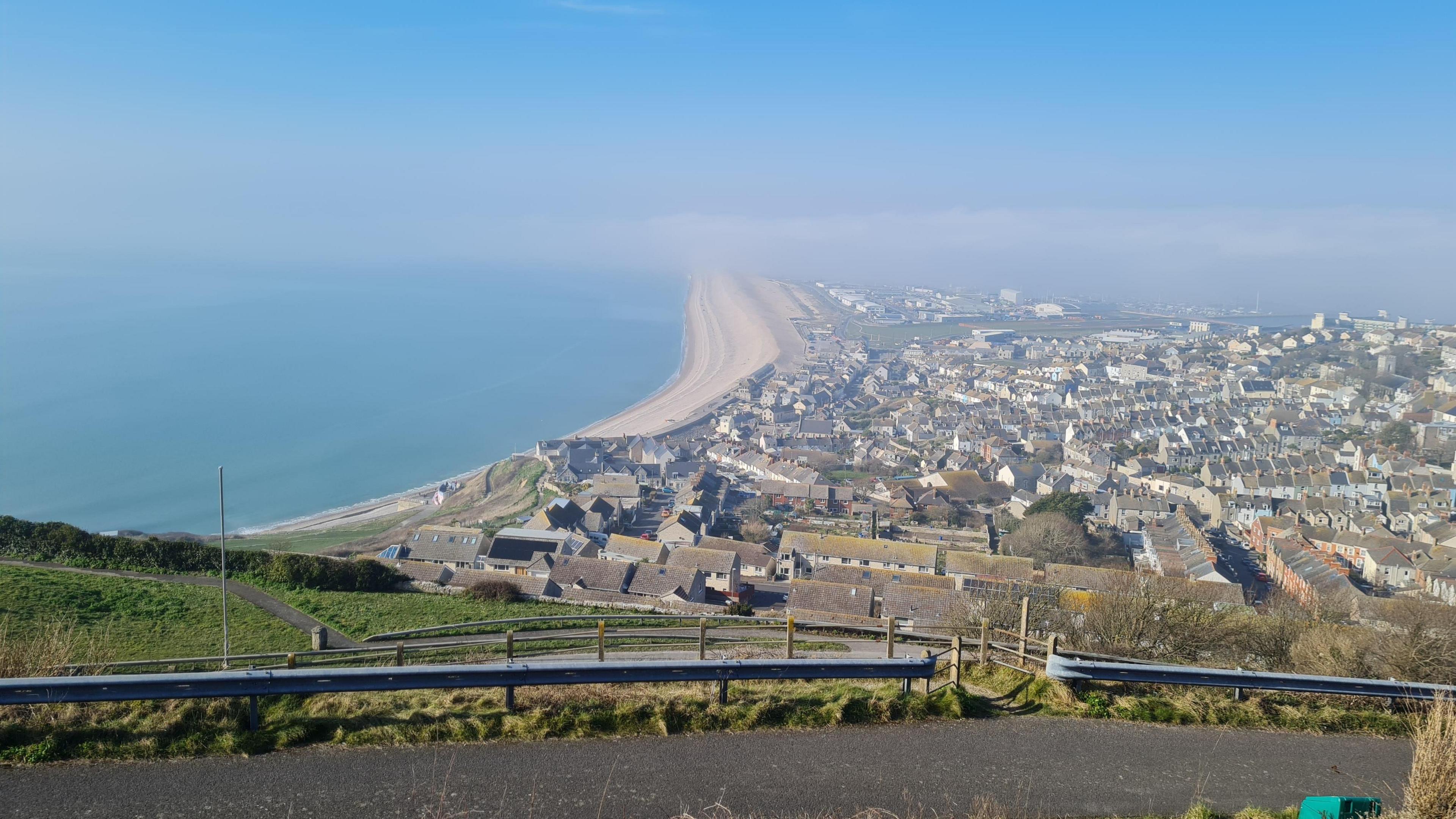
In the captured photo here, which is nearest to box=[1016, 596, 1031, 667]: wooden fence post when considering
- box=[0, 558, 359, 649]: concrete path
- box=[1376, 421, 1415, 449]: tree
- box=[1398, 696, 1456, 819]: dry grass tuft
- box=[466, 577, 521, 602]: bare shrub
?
box=[1398, 696, 1456, 819]: dry grass tuft

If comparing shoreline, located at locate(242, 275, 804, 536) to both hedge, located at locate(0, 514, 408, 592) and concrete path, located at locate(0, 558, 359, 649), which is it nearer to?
hedge, located at locate(0, 514, 408, 592)

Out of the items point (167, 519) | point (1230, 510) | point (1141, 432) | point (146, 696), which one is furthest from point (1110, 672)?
point (1141, 432)

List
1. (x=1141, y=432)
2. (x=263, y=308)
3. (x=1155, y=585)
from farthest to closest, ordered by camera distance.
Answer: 1. (x=263, y=308)
2. (x=1141, y=432)
3. (x=1155, y=585)

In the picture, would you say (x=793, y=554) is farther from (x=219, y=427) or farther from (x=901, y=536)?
(x=219, y=427)

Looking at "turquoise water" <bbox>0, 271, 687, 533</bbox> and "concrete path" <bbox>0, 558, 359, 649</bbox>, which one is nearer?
"concrete path" <bbox>0, 558, 359, 649</bbox>

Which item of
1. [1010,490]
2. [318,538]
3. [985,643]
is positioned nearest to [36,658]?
[985,643]

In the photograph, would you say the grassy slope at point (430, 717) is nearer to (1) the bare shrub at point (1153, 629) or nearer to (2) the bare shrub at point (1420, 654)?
(1) the bare shrub at point (1153, 629)
